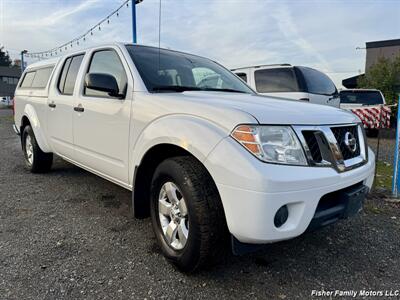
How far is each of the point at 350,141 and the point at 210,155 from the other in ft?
3.70

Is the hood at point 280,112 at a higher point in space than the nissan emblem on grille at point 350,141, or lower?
higher

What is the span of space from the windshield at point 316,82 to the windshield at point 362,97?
469cm

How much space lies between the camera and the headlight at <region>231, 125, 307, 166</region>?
6.63 feet

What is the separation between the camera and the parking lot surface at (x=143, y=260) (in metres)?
2.28

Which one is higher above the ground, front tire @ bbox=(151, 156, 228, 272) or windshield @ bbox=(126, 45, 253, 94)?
windshield @ bbox=(126, 45, 253, 94)

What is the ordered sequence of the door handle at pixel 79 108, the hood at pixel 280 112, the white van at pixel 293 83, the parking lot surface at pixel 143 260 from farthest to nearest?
the white van at pixel 293 83 < the door handle at pixel 79 108 < the parking lot surface at pixel 143 260 < the hood at pixel 280 112

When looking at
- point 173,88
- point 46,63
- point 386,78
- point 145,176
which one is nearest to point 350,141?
point 173,88

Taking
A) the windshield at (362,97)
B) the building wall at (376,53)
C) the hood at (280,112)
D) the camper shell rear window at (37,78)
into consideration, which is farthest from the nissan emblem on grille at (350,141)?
the building wall at (376,53)

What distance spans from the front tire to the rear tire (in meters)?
3.23

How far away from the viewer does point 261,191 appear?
6.25 feet

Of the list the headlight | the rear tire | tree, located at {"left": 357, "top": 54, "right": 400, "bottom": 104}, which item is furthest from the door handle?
tree, located at {"left": 357, "top": 54, "right": 400, "bottom": 104}

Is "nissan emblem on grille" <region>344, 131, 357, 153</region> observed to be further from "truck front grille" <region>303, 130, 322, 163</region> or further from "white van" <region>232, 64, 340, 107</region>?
"white van" <region>232, 64, 340, 107</region>

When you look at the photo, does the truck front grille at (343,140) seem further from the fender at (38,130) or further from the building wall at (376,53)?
the building wall at (376,53)

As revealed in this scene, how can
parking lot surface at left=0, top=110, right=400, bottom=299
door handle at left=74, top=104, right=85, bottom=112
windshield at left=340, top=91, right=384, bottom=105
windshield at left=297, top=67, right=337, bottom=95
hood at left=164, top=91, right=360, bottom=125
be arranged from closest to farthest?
hood at left=164, top=91, right=360, bottom=125 → parking lot surface at left=0, top=110, right=400, bottom=299 → door handle at left=74, top=104, right=85, bottom=112 → windshield at left=297, top=67, right=337, bottom=95 → windshield at left=340, top=91, right=384, bottom=105
